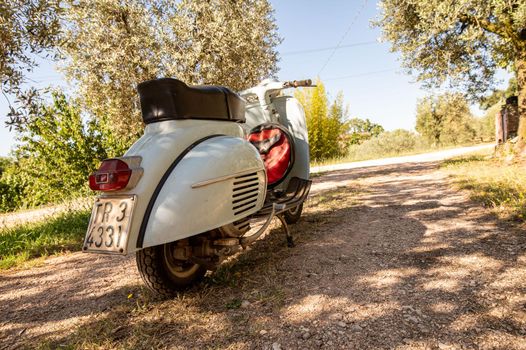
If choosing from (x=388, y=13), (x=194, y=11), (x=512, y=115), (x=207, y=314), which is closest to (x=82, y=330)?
(x=207, y=314)

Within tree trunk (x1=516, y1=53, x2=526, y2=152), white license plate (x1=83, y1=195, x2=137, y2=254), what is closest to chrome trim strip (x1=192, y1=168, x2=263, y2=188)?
white license plate (x1=83, y1=195, x2=137, y2=254)

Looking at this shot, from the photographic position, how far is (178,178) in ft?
6.24

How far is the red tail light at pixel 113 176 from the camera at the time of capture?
71.4 inches

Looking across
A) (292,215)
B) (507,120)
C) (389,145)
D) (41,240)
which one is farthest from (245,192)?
(389,145)

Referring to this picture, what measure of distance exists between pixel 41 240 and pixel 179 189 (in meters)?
3.70

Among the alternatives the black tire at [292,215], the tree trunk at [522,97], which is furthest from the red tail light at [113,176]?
the tree trunk at [522,97]

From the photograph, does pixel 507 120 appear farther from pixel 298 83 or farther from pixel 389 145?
pixel 389 145

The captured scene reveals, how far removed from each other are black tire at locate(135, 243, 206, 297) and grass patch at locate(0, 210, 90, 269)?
8.78 feet

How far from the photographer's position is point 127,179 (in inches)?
72.1

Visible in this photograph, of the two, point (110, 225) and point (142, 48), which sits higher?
point (142, 48)

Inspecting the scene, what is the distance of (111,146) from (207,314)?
12.1 metres

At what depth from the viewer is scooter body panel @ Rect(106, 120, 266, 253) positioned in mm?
1801

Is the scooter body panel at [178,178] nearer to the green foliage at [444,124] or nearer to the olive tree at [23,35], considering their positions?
the olive tree at [23,35]

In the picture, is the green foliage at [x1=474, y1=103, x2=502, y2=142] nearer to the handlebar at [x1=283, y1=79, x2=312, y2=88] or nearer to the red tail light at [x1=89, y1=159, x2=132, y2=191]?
the handlebar at [x1=283, y1=79, x2=312, y2=88]
